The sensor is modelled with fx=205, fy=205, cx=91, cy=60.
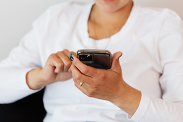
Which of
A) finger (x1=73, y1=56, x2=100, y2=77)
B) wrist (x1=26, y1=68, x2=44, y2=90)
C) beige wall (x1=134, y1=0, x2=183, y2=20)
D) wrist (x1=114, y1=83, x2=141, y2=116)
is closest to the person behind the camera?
finger (x1=73, y1=56, x2=100, y2=77)

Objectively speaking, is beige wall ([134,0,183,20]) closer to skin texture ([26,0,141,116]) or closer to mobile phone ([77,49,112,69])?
skin texture ([26,0,141,116])

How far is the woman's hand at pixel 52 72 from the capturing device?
0.75 metres

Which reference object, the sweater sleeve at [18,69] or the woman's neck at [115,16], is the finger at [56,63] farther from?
the woman's neck at [115,16]

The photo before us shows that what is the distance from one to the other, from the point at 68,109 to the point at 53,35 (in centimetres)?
37

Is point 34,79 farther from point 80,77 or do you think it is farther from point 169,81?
point 169,81

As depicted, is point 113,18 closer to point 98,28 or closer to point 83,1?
point 98,28

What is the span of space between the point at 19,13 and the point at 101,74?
83 cm

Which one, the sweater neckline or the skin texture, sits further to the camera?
the sweater neckline

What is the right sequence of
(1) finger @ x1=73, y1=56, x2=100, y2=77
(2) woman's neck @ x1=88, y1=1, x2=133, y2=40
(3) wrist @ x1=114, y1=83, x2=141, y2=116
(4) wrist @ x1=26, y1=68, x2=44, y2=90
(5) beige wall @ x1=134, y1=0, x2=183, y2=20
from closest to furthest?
(1) finger @ x1=73, y1=56, x2=100, y2=77
(3) wrist @ x1=114, y1=83, x2=141, y2=116
(4) wrist @ x1=26, y1=68, x2=44, y2=90
(2) woman's neck @ x1=88, y1=1, x2=133, y2=40
(5) beige wall @ x1=134, y1=0, x2=183, y2=20

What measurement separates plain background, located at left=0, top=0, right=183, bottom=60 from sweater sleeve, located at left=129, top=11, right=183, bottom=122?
0.93 ft

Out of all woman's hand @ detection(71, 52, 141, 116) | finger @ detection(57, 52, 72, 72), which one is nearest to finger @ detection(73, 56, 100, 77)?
woman's hand @ detection(71, 52, 141, 116)

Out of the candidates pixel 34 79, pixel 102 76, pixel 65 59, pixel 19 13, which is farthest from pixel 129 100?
pixel 19 13

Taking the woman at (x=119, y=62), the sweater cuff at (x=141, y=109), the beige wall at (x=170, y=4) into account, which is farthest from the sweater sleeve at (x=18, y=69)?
the beige wall at (x=170, y=4)

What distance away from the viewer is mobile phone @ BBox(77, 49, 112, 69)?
0.66 metres
